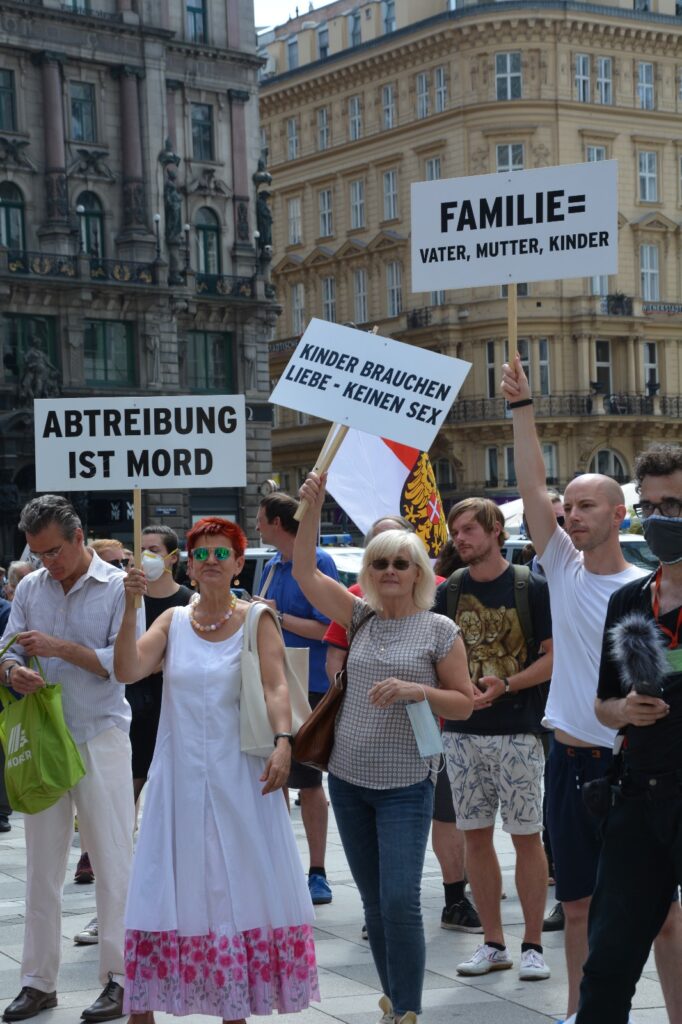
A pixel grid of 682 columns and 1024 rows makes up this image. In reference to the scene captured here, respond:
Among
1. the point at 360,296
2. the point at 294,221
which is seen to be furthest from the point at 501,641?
the point at 294,221

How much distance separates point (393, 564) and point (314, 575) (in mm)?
469

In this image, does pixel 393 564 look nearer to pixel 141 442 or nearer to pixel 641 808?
pixel 641 808

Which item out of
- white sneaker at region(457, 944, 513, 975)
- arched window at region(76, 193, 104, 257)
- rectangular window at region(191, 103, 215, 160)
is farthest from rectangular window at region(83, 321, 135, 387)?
white sneaker at region(457, 944, 513, 975)

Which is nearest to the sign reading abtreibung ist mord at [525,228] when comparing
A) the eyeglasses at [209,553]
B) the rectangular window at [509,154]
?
the eyeglasses at [209,553]

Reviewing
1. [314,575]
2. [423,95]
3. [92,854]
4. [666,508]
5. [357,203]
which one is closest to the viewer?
[666,508]

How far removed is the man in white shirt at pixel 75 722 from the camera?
6672 millimetres

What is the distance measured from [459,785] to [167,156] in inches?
1682

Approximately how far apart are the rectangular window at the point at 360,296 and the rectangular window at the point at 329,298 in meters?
1.19

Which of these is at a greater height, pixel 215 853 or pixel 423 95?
pixel 423 95

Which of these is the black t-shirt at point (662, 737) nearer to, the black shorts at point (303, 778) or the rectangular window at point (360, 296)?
the black shorts at point (303, 778)

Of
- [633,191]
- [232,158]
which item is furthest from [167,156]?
[633,191]

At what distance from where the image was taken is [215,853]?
579cm

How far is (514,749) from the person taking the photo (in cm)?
723

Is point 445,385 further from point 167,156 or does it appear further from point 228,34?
point 228,34
